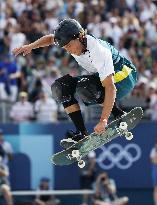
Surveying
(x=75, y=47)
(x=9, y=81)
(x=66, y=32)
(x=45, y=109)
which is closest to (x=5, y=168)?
(x=45, y=109)

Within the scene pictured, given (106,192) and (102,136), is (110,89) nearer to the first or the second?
(102,136)

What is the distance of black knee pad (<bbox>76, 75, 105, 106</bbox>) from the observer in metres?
11.1

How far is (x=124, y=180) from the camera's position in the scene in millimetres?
19984

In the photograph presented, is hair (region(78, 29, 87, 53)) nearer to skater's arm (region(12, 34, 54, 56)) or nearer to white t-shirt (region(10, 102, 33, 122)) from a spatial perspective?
skater's arm (region(12, 34, 54, 56))

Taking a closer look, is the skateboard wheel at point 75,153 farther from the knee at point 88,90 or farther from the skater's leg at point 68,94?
the knee at point 88,90

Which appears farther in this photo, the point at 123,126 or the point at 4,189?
the point at 4,189

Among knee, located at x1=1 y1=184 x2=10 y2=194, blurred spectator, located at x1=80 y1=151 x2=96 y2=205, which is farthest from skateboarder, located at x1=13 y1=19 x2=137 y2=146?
blurred spectator, located at x1=80 y1=151 x2=96 y2=205

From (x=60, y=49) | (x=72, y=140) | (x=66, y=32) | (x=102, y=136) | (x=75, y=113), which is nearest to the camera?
(x=66, y=32)

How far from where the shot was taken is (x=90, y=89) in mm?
11117

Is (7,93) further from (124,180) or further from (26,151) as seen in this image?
(124,180)

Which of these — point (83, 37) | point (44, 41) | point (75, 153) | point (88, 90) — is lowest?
point (75, 153)

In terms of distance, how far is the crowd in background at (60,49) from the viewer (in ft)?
66.2

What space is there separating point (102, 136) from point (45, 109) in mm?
7548

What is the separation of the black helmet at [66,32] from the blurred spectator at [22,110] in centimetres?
855
